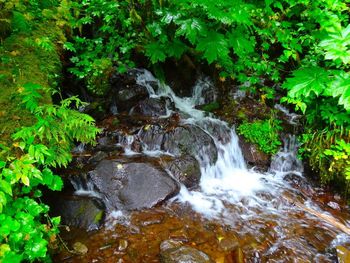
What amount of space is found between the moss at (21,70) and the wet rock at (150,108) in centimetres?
191

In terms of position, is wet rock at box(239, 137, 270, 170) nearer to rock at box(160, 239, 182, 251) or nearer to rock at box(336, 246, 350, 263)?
rock at box(336, 246, 350, 263)

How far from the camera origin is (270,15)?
21.2 ft

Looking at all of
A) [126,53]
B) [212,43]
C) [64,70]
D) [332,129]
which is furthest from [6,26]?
[332,129]

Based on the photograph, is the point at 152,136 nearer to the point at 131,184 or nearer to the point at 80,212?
the point at 131,184

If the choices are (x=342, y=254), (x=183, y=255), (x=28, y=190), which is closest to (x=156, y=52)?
(x=28, y=190)

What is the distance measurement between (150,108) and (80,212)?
10.5 feet

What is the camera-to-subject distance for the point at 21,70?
4363 mm

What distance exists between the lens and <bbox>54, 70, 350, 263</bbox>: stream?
374cm

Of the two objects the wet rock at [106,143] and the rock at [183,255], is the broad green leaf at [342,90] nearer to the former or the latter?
the rock at [183,255]

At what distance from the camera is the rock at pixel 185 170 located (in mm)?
5145

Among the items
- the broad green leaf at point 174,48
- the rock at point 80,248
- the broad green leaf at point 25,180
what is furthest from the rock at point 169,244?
the broad green leaf at point 174,48

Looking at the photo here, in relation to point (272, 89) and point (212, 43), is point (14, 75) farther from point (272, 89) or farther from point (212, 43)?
point (272, 89)

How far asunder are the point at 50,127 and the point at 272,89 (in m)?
5.43

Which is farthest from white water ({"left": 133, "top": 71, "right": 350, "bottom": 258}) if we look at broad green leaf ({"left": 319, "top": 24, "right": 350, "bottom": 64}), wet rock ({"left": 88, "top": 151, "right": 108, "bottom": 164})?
broad green leaf ({"left": 319, "top": 24, "right": 350, "bottom": 64})
